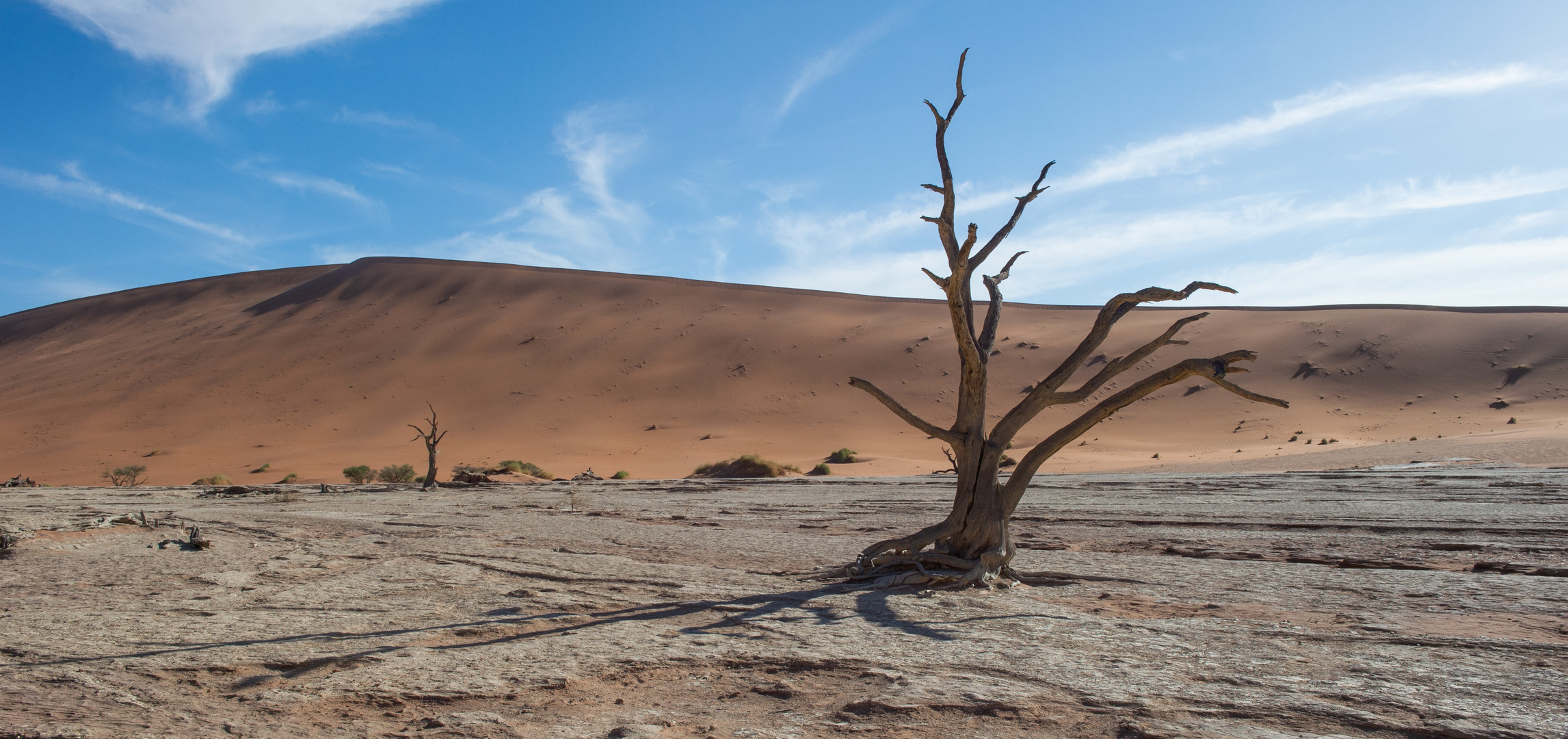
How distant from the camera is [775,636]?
4.86m

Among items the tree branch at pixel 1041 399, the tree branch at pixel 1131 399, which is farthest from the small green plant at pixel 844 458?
the tree branch at pixel 1041 399

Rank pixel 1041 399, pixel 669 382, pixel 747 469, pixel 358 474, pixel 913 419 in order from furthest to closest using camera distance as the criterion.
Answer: pixel 669 382, pixel 747 469, pixel 358 474, pixel 913 419, pixel 1041 399

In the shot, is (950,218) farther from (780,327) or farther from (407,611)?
(780,327)

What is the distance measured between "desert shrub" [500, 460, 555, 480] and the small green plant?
1006 cm

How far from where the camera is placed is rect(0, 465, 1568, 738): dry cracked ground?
11.3ft

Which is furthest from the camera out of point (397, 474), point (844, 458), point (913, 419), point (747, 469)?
point (844, 458)

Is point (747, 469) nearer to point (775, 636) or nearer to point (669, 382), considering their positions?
point (669, 382)

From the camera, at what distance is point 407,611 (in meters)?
5.70

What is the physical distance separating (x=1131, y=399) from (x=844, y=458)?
26.5 m

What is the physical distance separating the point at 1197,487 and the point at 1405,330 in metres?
44.8

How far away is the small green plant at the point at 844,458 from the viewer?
32.4m

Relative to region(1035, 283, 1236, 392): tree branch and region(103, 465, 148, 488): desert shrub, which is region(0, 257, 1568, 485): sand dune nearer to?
region(103, 465, 148, 488): desert shrub

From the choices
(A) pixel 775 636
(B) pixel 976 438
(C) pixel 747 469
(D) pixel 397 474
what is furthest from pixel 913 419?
(D) pixel 397 474

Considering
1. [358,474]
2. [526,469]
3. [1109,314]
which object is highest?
[1109,314]
